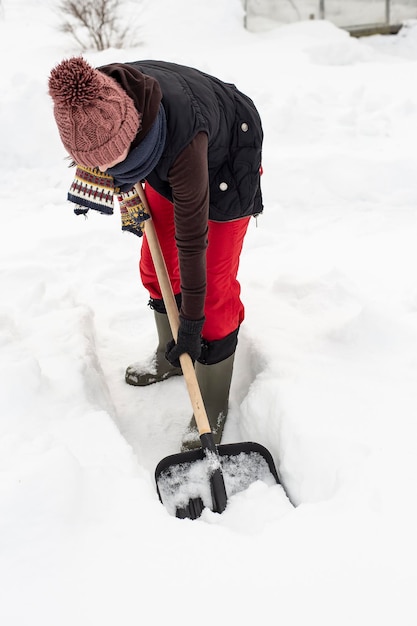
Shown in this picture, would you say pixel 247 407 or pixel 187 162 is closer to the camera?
pixel 187 162

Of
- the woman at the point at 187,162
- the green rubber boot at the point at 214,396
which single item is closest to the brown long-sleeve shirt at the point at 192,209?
the woman at the point at 187,162

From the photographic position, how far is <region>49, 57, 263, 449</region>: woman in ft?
3.46

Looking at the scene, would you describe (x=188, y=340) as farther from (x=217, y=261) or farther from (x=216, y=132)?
(x=216, y=132)

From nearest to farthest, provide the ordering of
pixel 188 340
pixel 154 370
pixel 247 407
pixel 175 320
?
pixel 188 340 < pixel 175 320 < pixel 247 407 < pixel 154 370

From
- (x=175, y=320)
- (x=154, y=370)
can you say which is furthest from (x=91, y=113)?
(x=154, y=370)

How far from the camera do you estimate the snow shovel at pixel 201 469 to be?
5.02ft

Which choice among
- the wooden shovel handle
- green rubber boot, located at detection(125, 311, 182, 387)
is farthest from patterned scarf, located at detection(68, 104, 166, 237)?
green rubber boot, located at detection(125, 311, 182, 387)

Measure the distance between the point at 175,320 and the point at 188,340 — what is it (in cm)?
17

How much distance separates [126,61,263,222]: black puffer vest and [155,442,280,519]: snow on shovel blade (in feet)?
2.44

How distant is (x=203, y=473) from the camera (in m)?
1.60

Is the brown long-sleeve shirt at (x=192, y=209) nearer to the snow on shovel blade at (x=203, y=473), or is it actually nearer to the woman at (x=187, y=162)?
the woman at (x=187, y=162)

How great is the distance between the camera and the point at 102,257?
2924 millimetres

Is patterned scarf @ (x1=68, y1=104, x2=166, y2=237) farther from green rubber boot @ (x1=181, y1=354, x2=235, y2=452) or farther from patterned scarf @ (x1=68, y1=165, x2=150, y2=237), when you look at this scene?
green rubber boot @ (x1=181, y1=354, x2=235, y2=452)

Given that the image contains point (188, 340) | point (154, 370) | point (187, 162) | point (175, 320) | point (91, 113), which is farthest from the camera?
point (154, 370)
